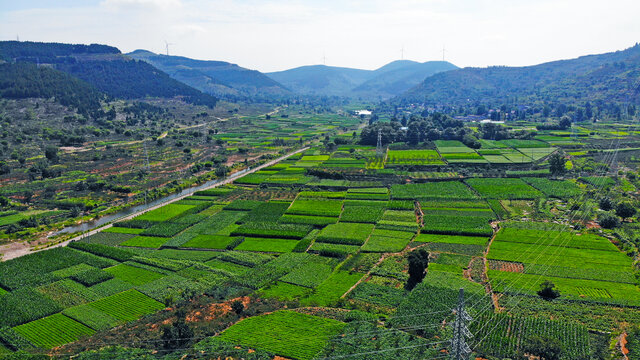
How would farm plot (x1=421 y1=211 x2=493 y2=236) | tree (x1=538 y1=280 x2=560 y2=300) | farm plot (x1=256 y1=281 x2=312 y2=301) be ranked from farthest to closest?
farm plot (x1=421 y1=211 x2=493 y2=236) → farm plot (x1=256 y1=281 x2=312 y2=301) → tree (x1=538 y1=280 x2=560 y2=300)

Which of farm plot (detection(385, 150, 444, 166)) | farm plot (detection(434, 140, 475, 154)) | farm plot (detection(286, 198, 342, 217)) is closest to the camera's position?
farm plot (detection(286, 198, 342, 217))

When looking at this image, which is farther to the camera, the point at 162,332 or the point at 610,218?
the point at 610,218

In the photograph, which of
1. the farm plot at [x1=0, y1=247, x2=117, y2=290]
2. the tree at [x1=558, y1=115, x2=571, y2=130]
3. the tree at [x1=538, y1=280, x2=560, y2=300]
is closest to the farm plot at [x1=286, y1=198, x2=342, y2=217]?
the farm plot at [x1=0, y1=247, x2=117, y2=290]

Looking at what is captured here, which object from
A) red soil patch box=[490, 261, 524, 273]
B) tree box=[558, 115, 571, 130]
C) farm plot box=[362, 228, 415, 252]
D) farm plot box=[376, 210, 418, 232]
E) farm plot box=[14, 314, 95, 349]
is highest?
tree box=[558, 115, 571, 130]

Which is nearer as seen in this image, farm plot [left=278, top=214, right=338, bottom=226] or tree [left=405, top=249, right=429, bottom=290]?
tree [left=405, top=249, right=429, bottom=290]

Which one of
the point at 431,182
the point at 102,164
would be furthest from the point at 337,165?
the point at 102,164

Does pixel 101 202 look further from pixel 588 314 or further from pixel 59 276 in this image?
pixel 588 314

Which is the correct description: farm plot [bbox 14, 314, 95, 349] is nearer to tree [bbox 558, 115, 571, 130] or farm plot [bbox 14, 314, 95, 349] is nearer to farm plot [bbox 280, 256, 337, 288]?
farm plot [bbox 280, 256, 337, 288]
